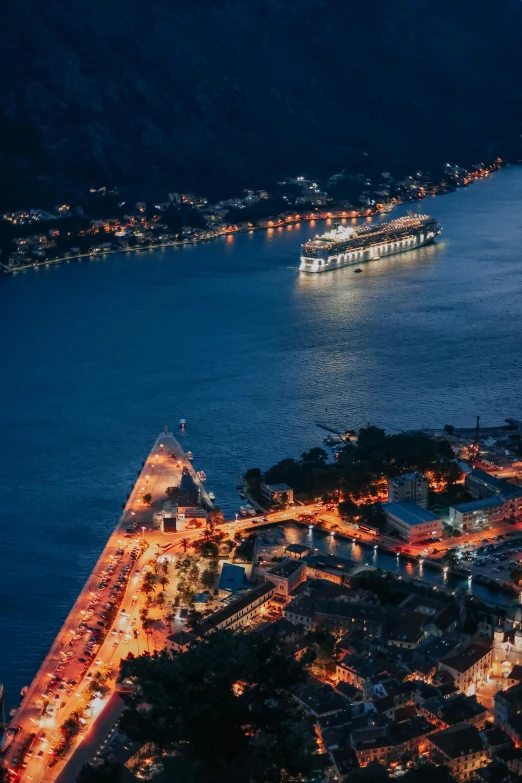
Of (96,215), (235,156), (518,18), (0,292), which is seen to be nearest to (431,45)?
(518,18)

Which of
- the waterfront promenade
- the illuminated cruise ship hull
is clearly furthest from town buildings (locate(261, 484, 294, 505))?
the illuminated cruise ship hull

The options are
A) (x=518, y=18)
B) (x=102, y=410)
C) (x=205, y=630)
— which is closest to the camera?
(x=205, y=630)

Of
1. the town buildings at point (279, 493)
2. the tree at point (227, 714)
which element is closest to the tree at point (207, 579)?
the town buildings at point (279, 493)

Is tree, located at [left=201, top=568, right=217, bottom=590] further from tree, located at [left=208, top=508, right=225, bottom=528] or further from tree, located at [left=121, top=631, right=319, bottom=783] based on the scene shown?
tree, located at [left=121, top=631, right=319, bottom=783]

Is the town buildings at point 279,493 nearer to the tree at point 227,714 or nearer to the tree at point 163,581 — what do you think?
the tree at point 163,581

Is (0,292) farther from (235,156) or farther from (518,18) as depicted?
(518,18)

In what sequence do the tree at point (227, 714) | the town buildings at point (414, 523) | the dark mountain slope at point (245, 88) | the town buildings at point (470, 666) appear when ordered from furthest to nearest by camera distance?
the dark mountain slope at point (245, 88)
the town buildings at point (414, 523)
the town buildings at point (470, 666)
the tree at point (227, 714)
